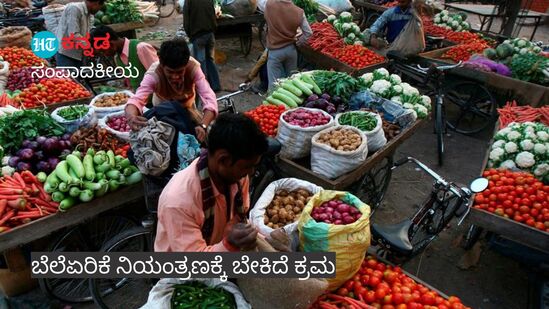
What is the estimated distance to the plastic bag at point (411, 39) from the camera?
6.46 meters

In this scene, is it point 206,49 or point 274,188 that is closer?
point 274,188

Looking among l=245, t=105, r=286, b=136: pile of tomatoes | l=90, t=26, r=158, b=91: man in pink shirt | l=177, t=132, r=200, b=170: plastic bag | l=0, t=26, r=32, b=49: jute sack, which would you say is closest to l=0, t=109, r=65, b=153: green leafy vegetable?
l=90, t=26, r=158, b=91: man in pink shirt

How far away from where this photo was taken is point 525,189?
11.8 feet

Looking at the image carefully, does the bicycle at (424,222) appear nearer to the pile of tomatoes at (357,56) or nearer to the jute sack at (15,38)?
the pile of tomatoes at (357,56)

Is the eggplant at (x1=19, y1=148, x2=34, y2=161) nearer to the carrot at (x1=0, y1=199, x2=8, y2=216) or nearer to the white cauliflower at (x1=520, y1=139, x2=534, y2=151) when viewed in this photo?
the carrot at (x1=0, y1=199, x2=8, y2=216)

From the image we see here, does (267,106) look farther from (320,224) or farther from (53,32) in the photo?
(53,32)

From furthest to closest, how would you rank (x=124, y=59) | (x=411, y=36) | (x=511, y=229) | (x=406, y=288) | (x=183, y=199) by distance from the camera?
(x=411, y=36)
(x=124, y=59)
(x=511, y=229)
(x=406, y=288)
(x=183, y=199)

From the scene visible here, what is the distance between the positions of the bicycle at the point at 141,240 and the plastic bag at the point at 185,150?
0.68ft

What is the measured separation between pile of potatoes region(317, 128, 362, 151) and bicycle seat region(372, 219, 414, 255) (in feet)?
2.91

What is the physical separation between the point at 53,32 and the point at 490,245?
7.96m

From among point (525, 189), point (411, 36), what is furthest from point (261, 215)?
point (411, 36)

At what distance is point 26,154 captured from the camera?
3.57 meters

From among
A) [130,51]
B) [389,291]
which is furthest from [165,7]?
[389,291]

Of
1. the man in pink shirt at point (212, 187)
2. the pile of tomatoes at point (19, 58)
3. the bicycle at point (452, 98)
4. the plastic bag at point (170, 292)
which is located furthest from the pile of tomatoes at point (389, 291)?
the pile of tomatoes at point (19, 58)
